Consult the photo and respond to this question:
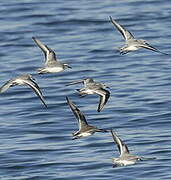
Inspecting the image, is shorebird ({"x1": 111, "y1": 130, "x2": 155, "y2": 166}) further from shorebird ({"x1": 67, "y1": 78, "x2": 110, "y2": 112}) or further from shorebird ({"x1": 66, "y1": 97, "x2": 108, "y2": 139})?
shorebird ({"x1": 67, "y1": 78, "x2": 110, "y2": 112})

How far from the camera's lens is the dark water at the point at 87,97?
3002 cm

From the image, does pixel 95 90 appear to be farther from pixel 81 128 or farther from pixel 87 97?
pixel 87 97

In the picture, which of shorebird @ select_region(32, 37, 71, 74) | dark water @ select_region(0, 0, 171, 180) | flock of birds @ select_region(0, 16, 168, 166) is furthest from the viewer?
dark water @ select_region(0, 0, 171, 180)

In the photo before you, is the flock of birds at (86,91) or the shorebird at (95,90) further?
the shorebird at (95,90)

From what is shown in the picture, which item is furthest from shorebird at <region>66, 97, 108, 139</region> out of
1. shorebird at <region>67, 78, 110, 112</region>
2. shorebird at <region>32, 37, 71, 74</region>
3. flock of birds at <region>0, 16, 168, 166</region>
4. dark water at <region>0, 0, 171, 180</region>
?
dark water at <region>0, 0, 171, 180</region>

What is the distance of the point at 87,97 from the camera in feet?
121

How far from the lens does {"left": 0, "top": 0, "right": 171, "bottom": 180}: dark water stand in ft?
98.5

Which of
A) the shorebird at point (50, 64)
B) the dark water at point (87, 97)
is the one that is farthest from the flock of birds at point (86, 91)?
the dark water at point (87, 97)

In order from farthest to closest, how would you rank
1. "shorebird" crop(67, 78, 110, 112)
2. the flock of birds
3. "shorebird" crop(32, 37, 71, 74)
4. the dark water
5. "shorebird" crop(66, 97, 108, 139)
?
the dark water, "shorebird" crop(32, 37, 71, 74), "shorebird" crop(67, 78, 110, 112), the flock of birds, "shorebird" crop(66, 97, 108, 139)

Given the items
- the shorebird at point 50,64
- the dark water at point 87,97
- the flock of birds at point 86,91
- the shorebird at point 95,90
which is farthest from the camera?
the dark water at point 87,97

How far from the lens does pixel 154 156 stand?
29906 mm

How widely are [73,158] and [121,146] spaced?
20.2ft

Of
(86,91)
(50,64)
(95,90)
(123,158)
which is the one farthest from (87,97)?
(123,158)

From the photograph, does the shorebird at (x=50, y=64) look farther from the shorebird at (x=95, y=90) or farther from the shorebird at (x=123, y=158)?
the shorebird at (x=123, y=158)
